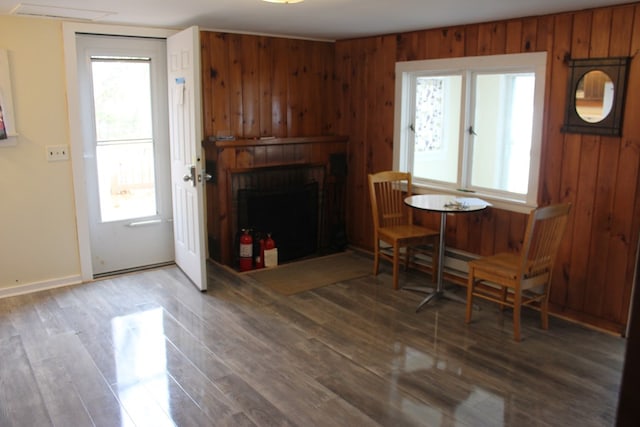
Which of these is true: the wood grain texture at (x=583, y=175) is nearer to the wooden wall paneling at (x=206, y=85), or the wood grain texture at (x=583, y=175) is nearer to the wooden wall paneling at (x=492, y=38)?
the wooden wall paneling at (x=492, y=38)

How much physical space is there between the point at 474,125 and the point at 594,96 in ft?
3.58

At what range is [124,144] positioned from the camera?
4738 mm

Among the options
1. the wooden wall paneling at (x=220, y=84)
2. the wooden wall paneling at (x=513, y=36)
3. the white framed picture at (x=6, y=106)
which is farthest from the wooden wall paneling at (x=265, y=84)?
the wooden wall paneling at (x=513, y=36)

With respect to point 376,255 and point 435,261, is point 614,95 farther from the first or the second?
point 376,255

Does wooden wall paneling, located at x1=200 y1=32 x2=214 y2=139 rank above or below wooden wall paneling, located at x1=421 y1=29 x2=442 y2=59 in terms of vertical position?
below

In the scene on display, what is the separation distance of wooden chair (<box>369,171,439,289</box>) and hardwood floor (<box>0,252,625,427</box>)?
1.38ft

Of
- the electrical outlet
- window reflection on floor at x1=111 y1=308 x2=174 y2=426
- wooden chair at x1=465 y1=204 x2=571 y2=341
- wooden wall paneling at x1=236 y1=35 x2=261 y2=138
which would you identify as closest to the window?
wooden chair at x1=465 y1=204 x2=571 y2=341

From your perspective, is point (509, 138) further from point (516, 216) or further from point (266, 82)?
point (266, 82)

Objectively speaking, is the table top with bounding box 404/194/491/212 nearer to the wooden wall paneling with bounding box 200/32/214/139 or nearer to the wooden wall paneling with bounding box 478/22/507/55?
the wooden wall paneling with bounding box 478/22/507/55

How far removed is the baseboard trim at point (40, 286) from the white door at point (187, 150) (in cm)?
90

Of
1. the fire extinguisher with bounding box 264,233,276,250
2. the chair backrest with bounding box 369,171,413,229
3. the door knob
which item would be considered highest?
the door knob

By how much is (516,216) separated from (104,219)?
346cm

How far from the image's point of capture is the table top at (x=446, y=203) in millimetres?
4008

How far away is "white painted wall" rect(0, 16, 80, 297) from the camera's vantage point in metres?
4.08
